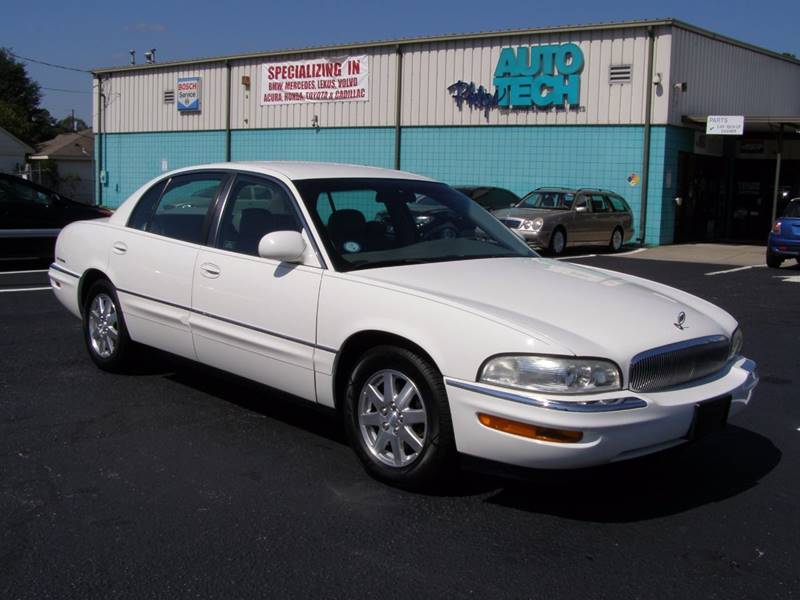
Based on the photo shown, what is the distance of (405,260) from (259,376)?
103 centimetres

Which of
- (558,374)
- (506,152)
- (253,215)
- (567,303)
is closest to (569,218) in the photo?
(506,152)

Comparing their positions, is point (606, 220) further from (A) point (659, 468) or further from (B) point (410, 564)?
(B) point (410, 564)

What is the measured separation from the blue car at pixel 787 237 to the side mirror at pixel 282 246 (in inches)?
544

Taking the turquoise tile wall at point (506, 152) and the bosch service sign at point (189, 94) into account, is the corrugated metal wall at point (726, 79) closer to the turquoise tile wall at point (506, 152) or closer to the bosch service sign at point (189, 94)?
the turquoise tile wall at point (506, 152)

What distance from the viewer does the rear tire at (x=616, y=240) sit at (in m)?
21.4

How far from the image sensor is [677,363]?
4.14 m

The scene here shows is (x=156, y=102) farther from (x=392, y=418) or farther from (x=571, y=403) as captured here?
(x=571, y=403)

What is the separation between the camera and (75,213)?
13.7m

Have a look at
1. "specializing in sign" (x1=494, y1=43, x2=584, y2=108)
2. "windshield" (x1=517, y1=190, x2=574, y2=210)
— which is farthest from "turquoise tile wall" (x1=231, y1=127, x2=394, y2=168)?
"windshield" (x1=517, y1=190, x2=574, y2=210)

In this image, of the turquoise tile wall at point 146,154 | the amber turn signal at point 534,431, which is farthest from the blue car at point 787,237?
the turquoise tile wall at point 146,154

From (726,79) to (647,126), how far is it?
4.43 meters

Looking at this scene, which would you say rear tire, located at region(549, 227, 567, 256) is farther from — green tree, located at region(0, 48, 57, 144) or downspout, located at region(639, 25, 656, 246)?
green tree, located at region(0, 48, 57, 144)

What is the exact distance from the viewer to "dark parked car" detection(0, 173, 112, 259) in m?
12.9

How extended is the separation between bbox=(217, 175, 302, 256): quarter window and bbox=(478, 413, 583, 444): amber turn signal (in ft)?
5.85
